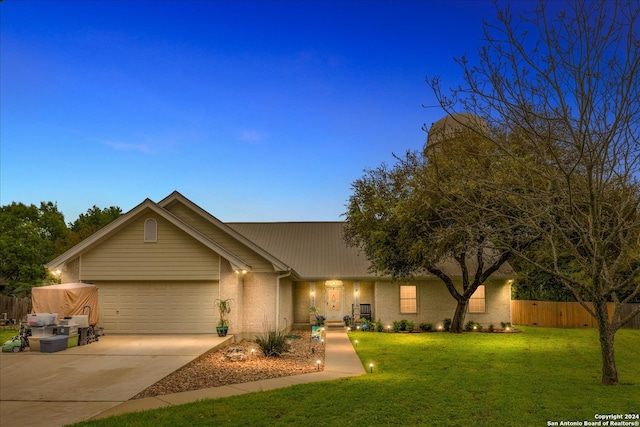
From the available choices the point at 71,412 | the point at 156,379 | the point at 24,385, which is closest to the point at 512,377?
the point at 156,379

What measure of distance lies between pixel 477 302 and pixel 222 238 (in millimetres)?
13915

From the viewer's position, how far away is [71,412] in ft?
Answer: 28.0

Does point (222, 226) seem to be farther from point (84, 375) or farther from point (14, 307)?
point (14, 307)

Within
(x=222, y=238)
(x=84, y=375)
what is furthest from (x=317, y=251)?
(x=84, y=375)

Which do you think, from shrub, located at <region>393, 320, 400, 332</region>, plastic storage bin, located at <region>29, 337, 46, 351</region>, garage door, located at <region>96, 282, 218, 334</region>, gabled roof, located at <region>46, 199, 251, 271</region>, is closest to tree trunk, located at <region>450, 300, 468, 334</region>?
shrub, located at <region>393, 320, 400, 332</region>

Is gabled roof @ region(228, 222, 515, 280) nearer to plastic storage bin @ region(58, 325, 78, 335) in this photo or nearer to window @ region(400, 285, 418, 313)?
window @ region(400, 285, 418, 313)

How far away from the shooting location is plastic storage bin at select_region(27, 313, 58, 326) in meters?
15.6

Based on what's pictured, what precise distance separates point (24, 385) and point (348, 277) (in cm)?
1725

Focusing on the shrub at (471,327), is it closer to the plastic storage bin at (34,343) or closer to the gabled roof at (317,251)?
the gabled roof at (317,251)

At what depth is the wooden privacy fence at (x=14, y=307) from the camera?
27953mm

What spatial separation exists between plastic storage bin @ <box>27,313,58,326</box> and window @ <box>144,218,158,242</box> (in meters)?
4.48

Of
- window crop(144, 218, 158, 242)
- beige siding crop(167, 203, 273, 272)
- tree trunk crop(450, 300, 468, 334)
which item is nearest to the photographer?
window crop(144, 218, 158, 242)

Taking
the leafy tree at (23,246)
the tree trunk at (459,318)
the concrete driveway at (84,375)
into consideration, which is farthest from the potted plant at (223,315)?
the leafy tree at (23,246)

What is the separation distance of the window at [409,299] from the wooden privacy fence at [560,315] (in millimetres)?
8426
